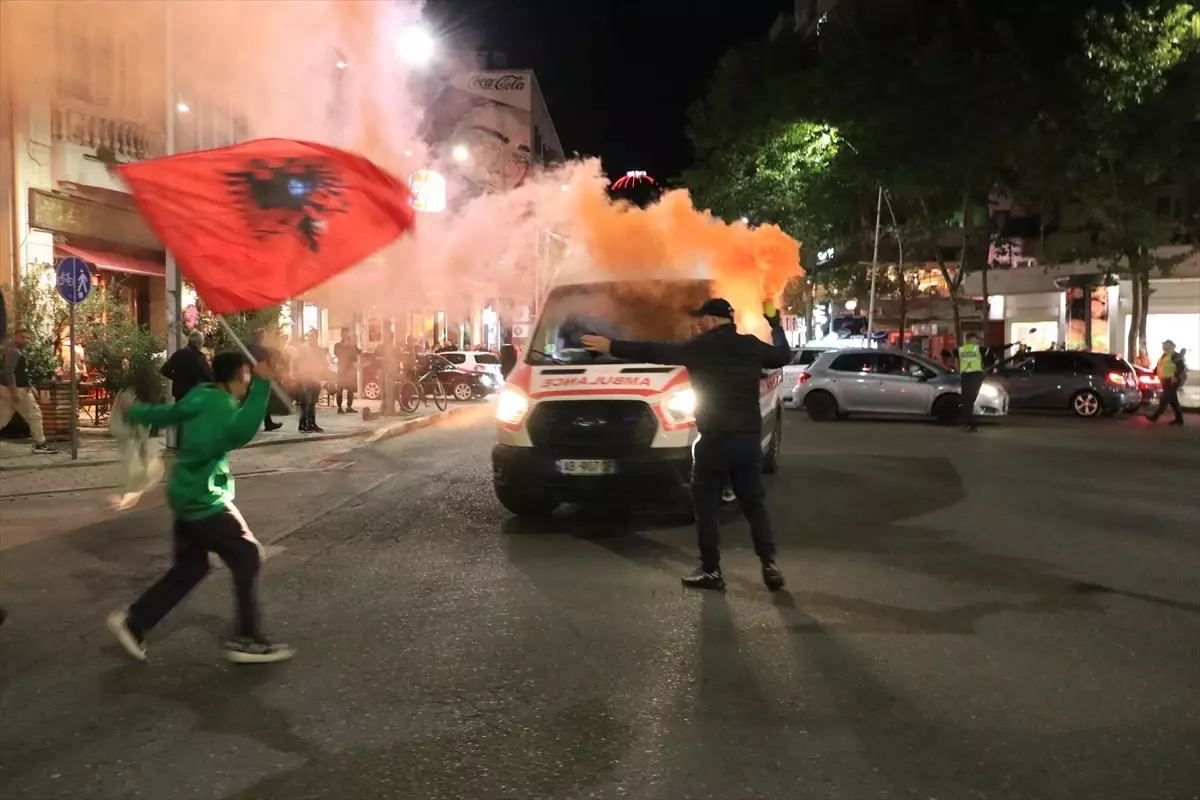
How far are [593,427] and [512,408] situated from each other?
726 mm

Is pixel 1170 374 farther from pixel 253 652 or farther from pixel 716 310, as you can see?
pixel 253 652

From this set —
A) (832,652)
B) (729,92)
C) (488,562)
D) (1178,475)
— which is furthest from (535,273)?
(832,652)

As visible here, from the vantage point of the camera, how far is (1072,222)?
31562 millimetres

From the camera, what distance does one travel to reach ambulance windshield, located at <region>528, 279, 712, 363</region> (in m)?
8.78

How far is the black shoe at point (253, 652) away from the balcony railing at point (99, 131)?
12440mm

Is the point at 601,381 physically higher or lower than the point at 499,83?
lower

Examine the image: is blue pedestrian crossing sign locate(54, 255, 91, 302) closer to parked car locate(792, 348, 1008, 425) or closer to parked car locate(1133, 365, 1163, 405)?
parked car locate(792, 348, 1008, 425)

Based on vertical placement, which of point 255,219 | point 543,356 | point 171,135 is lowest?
point 543,356

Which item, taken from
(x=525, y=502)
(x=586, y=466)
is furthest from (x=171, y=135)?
(x=586, y=466)

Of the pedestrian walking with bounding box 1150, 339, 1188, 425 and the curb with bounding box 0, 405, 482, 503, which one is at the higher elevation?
the pedestrian walking with bounding box 1150, 339, 1188, 425

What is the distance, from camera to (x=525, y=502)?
27.7ft

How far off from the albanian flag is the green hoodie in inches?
19.8

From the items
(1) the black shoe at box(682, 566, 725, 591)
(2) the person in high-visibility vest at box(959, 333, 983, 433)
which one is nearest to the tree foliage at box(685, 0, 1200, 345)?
(2) the person in high-visibility vest at box(959, 333, 983, 433)

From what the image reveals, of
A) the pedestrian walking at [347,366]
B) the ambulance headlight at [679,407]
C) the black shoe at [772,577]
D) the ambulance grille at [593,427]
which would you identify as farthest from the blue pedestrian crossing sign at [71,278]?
the black shoe at [772,577]
